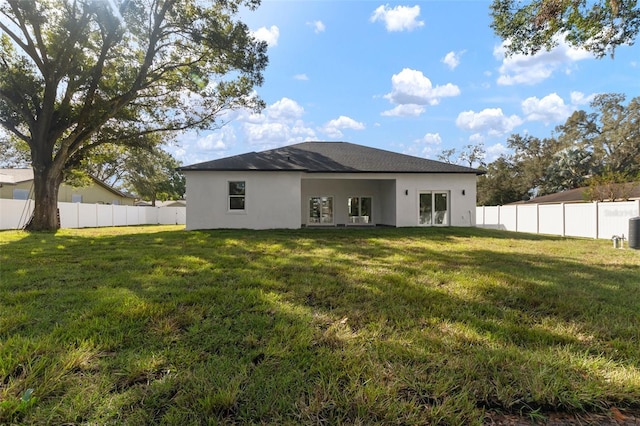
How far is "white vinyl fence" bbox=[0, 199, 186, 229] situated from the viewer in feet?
48.5

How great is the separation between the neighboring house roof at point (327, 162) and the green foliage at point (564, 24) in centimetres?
634

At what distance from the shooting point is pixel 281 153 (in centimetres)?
1611

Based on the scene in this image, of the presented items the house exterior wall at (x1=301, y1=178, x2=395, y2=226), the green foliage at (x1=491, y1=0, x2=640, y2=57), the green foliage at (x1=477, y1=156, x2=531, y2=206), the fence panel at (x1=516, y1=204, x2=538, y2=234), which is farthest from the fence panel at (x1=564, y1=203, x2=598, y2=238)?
the green foliage at (x1=477, y1=156, x2=531, y2=206)

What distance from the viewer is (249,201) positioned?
45.1ft

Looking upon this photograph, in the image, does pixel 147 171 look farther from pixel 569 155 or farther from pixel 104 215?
pixel 569 155

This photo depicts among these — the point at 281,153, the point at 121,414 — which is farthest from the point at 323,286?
the point at 281,153

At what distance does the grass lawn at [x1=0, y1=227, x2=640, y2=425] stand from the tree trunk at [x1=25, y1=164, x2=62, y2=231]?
10.4 metres

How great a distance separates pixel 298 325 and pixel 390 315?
95 centimetres

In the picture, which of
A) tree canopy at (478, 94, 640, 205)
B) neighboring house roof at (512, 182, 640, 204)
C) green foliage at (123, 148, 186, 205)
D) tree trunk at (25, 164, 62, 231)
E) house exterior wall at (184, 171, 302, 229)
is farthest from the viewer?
green foliage at (123, 148, 186, 205)

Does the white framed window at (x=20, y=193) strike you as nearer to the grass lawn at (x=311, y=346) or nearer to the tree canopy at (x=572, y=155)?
the grass lawn at (x=311, y=346)

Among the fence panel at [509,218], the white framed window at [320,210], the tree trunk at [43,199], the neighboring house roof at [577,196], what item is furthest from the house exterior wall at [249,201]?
the neighboring house roof at [577,196]

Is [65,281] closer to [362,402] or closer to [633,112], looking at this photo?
[362,402]

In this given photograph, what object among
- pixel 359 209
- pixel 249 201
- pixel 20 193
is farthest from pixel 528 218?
pixel 20 193

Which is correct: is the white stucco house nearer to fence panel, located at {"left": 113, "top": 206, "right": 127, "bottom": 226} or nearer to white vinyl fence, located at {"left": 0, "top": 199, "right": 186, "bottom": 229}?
white vinyl fence, located at {"left": 0, "top": 199, "right": 186, "bottom": 229}
